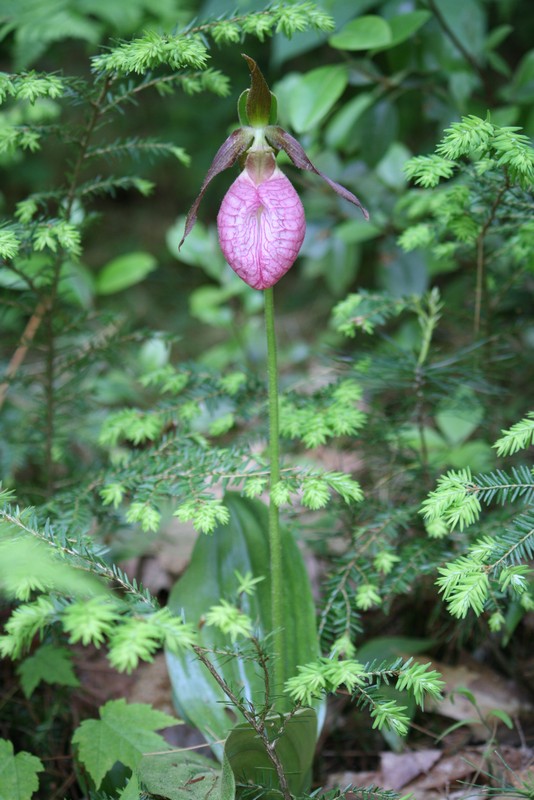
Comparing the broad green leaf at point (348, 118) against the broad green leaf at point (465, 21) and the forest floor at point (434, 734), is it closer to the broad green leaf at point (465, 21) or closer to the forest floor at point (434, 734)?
the broad green leaf at point (465, 21)

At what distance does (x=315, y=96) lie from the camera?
1.48 m

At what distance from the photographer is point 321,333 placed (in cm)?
249

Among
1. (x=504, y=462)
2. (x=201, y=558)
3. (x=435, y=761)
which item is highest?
(x=504, y=462)

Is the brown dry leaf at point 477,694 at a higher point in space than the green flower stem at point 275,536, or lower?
lower

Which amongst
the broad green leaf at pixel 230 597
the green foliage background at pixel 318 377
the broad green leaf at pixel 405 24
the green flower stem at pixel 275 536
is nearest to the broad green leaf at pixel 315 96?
the green foliage background at pixel 318 377

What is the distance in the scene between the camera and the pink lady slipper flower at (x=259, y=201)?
849mm

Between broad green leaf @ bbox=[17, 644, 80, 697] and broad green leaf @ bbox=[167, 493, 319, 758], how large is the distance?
0.52ft

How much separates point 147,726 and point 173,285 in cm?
227

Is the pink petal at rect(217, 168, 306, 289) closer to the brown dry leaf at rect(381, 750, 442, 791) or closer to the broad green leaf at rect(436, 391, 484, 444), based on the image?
the broad green leaf at rect(436, 391, 484, 444)

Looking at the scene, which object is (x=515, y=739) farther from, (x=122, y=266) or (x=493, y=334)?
(x=122, y=266)

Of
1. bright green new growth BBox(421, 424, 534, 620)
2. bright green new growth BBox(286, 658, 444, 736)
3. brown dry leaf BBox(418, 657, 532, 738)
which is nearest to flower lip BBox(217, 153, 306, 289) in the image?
bright green new growth BBox(421, 424, 534, 620)

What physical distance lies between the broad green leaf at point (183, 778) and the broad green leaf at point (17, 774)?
0.14 m

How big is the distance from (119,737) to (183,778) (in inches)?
4.2

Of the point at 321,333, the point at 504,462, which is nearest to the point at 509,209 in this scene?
the point at 504,462
